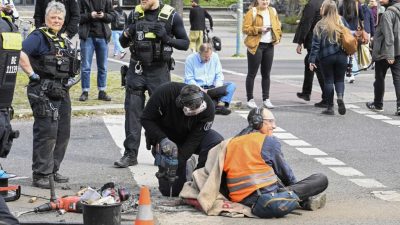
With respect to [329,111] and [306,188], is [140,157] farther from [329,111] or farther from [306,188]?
[329,111]

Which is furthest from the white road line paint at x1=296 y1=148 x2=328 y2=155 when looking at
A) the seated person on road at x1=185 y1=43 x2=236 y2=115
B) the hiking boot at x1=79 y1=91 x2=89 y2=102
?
the hiking boot at x1=79 y1=91 x2=89 y2=102

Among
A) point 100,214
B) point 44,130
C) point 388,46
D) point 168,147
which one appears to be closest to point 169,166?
point 168,147

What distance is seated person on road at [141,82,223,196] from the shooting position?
830cm

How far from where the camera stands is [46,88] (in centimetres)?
888

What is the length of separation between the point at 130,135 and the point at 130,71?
2.48ft

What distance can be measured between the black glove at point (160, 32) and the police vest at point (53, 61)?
1.31m

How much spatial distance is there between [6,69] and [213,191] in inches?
88.4

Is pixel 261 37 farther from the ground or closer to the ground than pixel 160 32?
closer to the ground

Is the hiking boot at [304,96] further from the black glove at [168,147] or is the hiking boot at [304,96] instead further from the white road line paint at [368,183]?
the black glove at [168,147]

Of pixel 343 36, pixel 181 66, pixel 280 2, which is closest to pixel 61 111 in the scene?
pixel 343 36

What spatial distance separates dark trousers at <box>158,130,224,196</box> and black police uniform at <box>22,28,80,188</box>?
48.5 inches

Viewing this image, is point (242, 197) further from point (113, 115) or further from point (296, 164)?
point (113, 115)

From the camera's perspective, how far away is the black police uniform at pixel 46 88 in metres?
8.88

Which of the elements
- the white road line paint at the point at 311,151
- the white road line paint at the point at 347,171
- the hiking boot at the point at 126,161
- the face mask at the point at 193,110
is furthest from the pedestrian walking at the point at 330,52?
the face mask at the point at 193,110
